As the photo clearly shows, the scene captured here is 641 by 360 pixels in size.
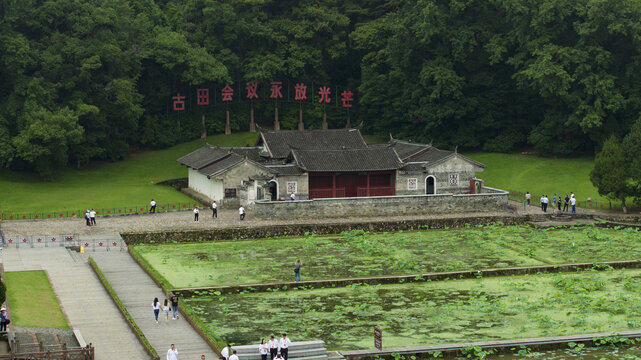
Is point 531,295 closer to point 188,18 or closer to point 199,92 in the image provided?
point 199,92

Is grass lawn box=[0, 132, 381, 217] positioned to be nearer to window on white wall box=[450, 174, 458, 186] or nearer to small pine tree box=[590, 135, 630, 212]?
window on white wall box=[450, 174, 458, 186]

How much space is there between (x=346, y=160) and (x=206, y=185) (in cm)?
1112

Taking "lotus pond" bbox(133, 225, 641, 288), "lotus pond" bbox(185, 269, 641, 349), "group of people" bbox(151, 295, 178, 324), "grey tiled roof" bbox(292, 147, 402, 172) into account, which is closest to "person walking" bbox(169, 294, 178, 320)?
"group of people" bbox(151, 295, 178, 324)

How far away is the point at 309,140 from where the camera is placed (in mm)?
73188

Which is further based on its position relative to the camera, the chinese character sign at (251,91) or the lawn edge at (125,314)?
the chinese character sign at (251,91)

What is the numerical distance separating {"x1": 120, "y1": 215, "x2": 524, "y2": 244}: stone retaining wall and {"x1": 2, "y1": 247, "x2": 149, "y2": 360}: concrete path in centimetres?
632

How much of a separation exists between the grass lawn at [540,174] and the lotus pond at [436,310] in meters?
24.2

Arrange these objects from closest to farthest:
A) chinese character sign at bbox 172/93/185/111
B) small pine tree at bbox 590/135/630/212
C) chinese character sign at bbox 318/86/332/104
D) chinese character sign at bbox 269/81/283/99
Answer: small pine tree at bbox 590/135/630/212 < chinese character sign at bbox 172/93/185/111 < chinese character sign at bbox 269/81/283/99 < chinese character sign at bbox 318/86/332/104

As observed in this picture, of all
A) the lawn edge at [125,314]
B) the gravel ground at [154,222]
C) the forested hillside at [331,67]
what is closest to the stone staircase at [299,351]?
the lawn edge at [125,314]

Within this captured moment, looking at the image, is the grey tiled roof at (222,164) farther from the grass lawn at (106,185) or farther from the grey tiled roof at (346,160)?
the grey tiled roof at (346,160)

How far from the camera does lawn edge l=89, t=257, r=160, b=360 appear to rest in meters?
33.2

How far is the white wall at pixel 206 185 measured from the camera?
66.1 metres

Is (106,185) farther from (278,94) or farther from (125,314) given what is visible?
(125,314)

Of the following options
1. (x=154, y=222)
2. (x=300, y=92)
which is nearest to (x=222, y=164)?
(x=154, y=222)
